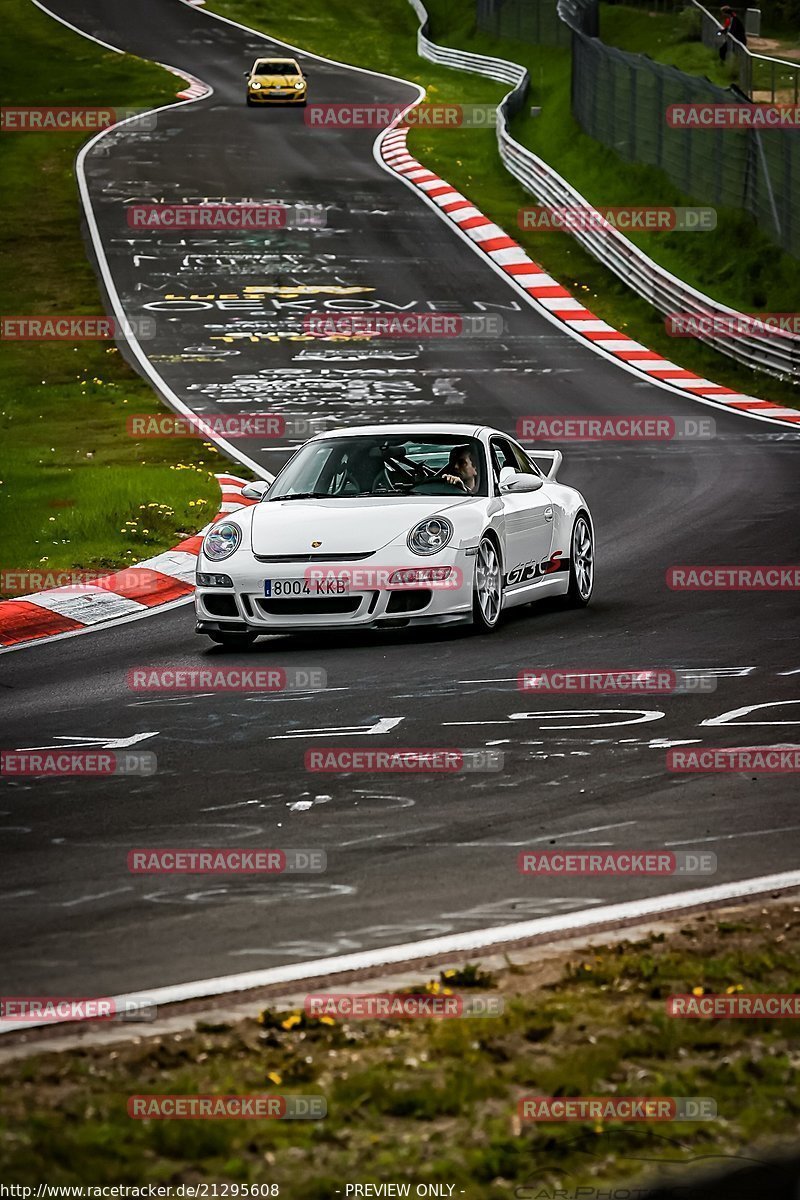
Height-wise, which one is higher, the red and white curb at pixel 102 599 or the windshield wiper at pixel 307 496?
the windshield wiper at pixel 307 496

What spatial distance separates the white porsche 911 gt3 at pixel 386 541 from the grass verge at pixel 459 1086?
6299 mm

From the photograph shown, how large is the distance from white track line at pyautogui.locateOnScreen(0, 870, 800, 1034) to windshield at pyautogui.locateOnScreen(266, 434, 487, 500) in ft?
21.2

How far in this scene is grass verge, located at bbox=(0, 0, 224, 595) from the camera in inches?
640

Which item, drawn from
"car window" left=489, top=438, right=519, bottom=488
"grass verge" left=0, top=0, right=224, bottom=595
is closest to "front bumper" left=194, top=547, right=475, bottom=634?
"car window" left=489, top=438, right=519, bottom=488

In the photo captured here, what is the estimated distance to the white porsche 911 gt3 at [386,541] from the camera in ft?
39.2

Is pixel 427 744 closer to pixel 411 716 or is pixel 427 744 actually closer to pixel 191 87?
pixel 411 716

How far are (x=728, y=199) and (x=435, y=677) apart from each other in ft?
75.5

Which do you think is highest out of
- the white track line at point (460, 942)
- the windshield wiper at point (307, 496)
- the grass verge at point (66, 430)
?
the white track line at point (460, 942)

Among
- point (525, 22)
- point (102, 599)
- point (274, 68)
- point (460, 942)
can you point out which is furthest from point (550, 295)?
point (525, 22)

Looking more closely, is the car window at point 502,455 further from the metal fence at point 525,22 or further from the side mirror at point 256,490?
the metal fence at point 525,22

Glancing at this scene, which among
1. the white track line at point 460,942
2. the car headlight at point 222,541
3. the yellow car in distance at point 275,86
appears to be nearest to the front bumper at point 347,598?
the car headlight at point 222,541

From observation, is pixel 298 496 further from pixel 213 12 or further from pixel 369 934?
pixel 213 12

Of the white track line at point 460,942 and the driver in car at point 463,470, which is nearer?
the white track line at point 460,942

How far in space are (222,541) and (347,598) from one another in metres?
0.93
